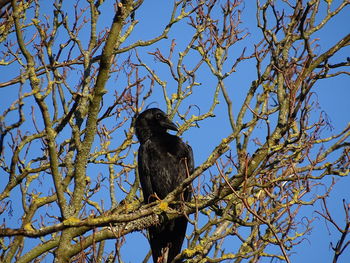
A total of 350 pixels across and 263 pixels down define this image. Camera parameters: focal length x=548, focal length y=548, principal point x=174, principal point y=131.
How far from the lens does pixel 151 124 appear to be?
8.09m

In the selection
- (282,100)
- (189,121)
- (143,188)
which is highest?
(189,121)

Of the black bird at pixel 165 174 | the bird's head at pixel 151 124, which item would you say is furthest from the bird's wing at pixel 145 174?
the bird's head at pixel 151 124

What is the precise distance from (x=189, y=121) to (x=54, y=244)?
3093mm

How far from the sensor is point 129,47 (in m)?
5.74

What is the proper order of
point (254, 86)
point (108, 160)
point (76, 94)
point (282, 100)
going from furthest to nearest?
Result: point (108, 160), point (254, 86), point (76, 94), point (282, 100)

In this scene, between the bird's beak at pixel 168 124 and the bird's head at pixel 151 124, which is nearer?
the bird's beak at pixel 168 124

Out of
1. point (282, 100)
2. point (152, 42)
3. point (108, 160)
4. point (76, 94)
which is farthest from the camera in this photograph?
point (108, 160)

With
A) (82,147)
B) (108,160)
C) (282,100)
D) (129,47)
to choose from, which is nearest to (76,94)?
(82,147)

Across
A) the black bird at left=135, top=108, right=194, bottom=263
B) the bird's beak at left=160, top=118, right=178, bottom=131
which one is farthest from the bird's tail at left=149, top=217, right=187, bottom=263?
the bird's beak at left=160, top=118, right=178, bottom=131

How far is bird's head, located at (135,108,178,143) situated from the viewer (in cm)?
802

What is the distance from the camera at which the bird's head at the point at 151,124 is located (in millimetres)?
8016

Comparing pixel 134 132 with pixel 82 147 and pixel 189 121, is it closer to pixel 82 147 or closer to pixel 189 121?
pixel 189 121

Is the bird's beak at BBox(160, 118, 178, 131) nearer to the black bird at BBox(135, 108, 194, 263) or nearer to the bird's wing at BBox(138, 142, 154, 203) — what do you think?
the black bird at BBox(135, 108, 194, 263)

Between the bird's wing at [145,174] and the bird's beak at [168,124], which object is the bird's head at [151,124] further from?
the bird's wing at [145,174]
